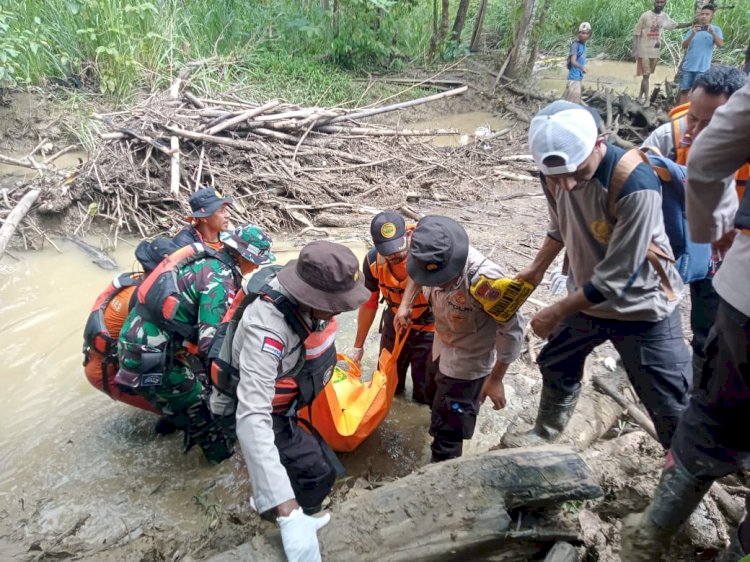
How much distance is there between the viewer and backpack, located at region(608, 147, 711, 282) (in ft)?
7.55

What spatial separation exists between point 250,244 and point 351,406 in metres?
1.13

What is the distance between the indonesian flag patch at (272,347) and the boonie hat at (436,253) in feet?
2.46

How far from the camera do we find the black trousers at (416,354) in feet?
12.3

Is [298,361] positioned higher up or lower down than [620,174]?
lower down

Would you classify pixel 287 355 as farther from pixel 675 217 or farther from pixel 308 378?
pixel 675 217

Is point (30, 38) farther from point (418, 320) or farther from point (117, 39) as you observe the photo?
point (418, 320)

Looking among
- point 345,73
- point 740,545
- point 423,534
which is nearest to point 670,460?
point 740,545

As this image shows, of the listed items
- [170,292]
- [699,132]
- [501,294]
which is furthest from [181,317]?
[699,132]

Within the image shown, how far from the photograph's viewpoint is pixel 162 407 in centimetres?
345

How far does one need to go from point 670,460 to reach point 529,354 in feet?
7.87

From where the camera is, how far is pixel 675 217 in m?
2.52

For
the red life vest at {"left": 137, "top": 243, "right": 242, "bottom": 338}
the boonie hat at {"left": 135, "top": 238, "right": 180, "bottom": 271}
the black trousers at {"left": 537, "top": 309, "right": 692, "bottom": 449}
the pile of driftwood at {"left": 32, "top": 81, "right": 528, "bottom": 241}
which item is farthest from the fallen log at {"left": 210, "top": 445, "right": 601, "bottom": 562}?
the pile of driftwood at {"left": 32, "top": 81, "right": 528, "bottom": 241}

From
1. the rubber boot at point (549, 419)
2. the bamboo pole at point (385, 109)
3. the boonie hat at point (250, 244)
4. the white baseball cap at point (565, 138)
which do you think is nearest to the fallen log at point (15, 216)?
the boonie hat at point (250, 244)

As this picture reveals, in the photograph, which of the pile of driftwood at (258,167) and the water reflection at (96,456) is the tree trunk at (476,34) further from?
the water reflection at (96,456)
